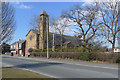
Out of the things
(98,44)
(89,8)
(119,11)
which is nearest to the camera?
(119,11)

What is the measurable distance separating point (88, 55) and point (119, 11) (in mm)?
8434

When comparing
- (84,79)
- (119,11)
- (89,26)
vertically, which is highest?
(119,11)

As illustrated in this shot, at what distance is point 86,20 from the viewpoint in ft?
87.2

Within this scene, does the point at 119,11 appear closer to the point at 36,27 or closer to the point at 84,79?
the point at 84,79

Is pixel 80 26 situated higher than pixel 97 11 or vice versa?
pixel 97 11

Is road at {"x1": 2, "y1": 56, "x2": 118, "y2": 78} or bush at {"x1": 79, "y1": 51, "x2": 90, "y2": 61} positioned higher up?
bush at {"x1": 79, "y1": 51, "x2": 90, "y2": 61}

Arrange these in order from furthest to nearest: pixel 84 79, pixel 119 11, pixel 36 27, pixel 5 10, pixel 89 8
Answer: pixel 36 27, pixel 89 8, pixel 119 11, pixel 84 79, pixel 5 10

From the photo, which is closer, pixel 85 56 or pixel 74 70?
pixel 74 70

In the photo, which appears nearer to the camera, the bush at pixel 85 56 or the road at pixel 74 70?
the road at pixel 74 70

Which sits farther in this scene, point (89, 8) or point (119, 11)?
point (89, 8)

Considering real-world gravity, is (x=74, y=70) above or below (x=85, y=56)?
below

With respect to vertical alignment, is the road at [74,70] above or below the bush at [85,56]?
below

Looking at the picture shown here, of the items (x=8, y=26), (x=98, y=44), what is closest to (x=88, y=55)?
(x=98, y=44)

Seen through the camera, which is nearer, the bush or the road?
the road
